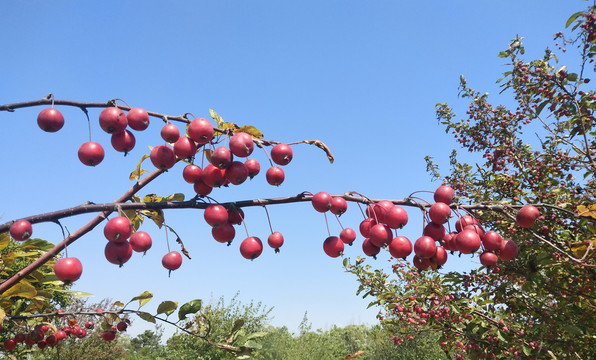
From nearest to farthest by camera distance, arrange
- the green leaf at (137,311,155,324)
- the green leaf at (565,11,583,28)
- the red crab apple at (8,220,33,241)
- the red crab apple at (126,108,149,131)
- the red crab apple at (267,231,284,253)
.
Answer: the red crab apple at (8,220,33,241) → the red crab apple at (126,108,149,131) → the red crab apple at (267,231,284,253) → the green leaf at (137,311,155,324) → the green leaf at (565,11,583,28)

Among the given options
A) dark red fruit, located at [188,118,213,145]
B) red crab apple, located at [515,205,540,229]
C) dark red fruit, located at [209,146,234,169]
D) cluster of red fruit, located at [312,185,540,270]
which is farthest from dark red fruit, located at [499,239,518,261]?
dark red fruit, located at [188,118,213,145]

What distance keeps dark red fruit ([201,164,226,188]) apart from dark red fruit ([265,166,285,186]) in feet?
0.70

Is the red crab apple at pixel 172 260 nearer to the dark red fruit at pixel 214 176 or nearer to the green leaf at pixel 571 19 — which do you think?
the dark red fruit at pixel 214 176

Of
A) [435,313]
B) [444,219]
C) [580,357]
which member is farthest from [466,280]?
[444,219]

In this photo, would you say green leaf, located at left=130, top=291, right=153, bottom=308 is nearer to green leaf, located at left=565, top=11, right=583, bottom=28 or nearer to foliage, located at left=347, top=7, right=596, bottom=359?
foliage, located at left=347, top=7, right=596, bottom=359

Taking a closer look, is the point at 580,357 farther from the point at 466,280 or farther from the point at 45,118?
the point at 45,118

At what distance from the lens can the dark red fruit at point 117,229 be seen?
150cm

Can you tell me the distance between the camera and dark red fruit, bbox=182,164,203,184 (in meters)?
1.70

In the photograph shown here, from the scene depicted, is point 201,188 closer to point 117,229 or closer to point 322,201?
point 117,229

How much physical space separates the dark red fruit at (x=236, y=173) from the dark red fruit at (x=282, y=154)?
0.17m

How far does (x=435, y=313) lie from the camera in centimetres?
425

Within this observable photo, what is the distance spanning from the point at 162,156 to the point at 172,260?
0.51 m

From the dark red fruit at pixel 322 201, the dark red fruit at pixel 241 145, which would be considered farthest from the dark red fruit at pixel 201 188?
the dark red fruit at pixel 322 201

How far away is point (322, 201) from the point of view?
166 cm
